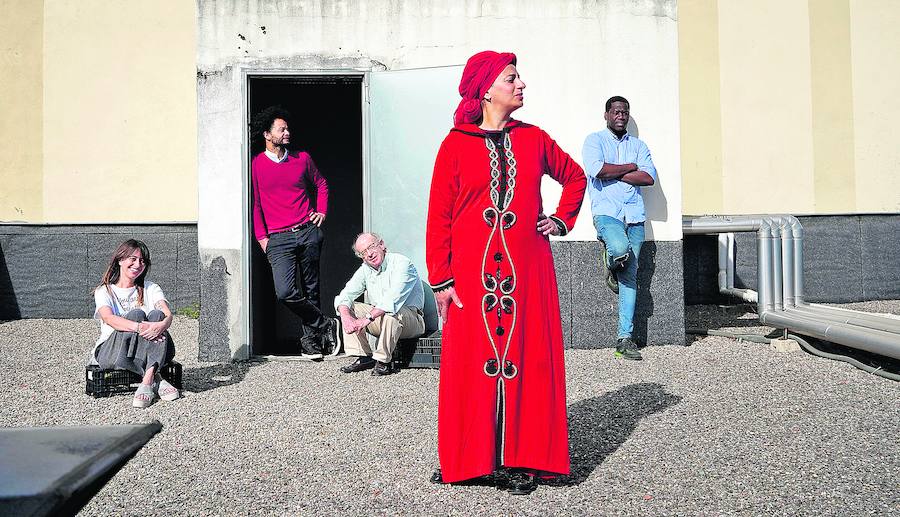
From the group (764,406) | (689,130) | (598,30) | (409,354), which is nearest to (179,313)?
(409,354)

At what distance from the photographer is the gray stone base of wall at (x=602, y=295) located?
23.8 feet

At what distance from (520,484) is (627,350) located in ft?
11.0

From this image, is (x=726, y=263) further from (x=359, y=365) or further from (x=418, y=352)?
(x=359, y=365)

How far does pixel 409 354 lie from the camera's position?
657 centimetres

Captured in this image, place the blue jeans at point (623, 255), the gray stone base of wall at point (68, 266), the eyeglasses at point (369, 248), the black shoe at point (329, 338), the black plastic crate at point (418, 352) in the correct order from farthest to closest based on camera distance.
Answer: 1. the gray stone base of wall at point (68, 266)
2. the black shoe at point (329, 338)
3. the blue jeans at point (623, 255)
4. the black plastic crate at point (418, 352)
5. the eyeglasses at point (369, 248)

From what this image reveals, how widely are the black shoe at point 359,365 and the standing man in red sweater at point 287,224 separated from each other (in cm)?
67

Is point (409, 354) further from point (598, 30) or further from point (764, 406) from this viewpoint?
point (598, 30)

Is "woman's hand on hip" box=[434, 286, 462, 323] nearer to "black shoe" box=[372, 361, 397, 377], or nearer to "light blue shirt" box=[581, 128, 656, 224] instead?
"black shoe" box=[372, 361, 397, 377]

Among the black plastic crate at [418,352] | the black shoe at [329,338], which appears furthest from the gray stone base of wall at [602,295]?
the black shoe at [329,338]

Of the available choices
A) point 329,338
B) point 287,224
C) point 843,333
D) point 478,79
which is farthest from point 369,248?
point 843,333

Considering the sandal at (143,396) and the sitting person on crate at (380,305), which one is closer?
the sandal at (143,396)

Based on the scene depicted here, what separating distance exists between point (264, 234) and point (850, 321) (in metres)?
4.72

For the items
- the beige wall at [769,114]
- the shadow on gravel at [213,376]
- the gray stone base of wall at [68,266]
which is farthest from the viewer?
the beige wall at [769,114]

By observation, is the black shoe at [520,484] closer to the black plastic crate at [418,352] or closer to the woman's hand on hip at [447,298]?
the woman's hand on hip at [447,298]
